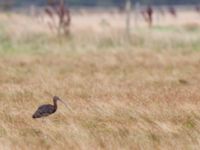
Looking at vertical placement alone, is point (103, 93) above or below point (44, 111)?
below

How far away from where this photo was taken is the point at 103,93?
1327 centimetres

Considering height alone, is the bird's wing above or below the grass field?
above

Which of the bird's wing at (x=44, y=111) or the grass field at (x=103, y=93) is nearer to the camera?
the grass field at (x=103, y=93)

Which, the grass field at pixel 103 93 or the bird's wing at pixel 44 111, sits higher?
the bird's wing at pixel 44 111

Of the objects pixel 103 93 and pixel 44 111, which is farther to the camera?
pixel 103 93

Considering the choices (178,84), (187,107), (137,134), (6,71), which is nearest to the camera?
(137,134)

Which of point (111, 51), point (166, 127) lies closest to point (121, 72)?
point (111, 51)

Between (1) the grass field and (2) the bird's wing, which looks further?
(2) the bird's wing

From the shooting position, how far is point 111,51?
22516mm

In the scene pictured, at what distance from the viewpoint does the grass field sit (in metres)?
9.29

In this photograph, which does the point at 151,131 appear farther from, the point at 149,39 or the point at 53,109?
the point at 149,39

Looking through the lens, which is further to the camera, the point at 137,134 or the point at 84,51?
the point at 84,51

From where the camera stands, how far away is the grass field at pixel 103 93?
9.29m

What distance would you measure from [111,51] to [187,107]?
1153 cm
